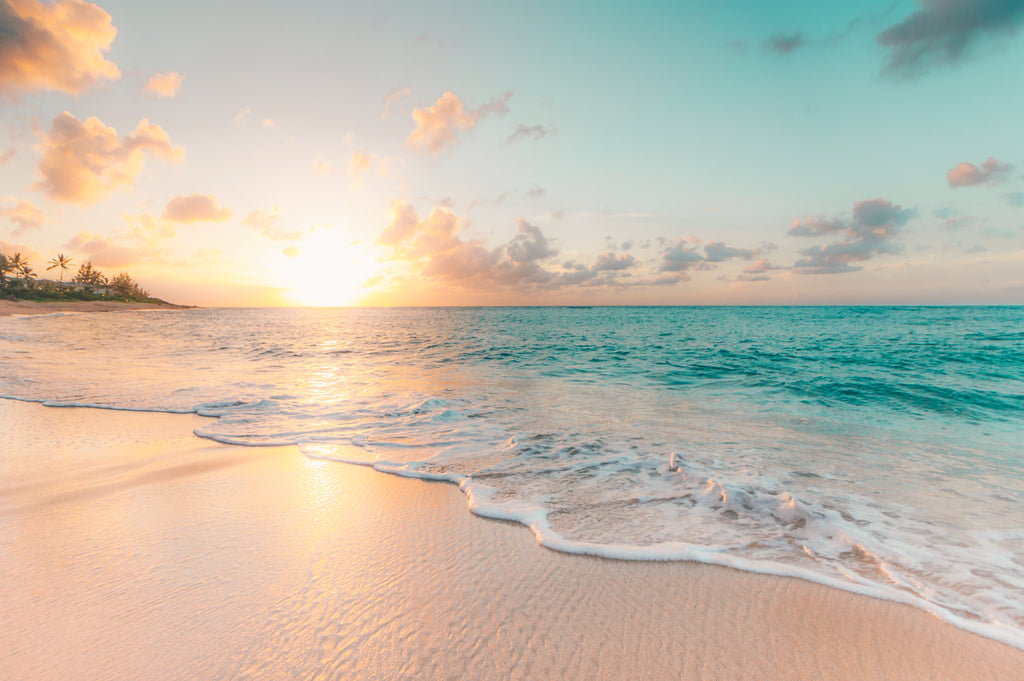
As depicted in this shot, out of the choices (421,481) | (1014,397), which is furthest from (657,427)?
(1014,397)

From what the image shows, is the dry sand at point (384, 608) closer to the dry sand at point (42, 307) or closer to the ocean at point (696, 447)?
the ocean at point (696, 447)

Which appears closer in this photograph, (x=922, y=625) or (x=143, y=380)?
(x=922, y=625)

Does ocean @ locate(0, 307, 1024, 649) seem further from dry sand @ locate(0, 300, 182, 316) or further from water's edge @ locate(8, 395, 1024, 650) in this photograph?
dry sand @ locate(0, 300, 182, 316)

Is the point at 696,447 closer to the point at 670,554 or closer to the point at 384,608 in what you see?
the point at 670,554

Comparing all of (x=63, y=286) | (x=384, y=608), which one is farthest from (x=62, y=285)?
(x=384, y=608)

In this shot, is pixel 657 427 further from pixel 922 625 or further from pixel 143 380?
pixel 143 380

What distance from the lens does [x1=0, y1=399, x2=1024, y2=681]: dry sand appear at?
2160mm

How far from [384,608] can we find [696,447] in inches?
196

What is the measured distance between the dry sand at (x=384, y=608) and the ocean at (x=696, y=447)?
1.08ft

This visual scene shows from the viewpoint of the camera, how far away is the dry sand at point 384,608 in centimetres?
216

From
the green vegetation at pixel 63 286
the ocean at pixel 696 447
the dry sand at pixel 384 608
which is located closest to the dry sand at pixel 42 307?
the green vegetation at pixel 63 286

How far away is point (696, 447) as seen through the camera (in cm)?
614

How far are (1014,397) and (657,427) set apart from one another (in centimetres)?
998

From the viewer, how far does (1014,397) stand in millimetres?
10172
